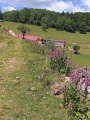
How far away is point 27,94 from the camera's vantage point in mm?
5730

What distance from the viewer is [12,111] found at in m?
4.67

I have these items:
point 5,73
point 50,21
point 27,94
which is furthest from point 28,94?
point 50,21

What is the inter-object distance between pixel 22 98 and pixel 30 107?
614 millimetres

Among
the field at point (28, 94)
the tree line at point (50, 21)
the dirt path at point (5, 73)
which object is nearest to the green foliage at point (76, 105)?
the field at point (28, 94)

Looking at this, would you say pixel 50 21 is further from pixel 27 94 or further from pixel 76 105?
pixel 76 105

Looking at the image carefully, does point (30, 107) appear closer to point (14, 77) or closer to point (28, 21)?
point (14, 77)

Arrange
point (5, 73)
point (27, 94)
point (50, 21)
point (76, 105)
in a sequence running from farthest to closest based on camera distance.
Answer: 1. point (50, 21)
2. point (5, 73)
3. point (27, 94)
4. point (76, 105)

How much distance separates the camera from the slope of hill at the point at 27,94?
4.61 metres

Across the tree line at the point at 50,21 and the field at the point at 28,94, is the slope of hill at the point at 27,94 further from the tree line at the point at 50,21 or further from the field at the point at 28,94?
the tree line at the point at 50,21

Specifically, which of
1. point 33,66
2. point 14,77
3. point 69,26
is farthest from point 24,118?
point 69,26

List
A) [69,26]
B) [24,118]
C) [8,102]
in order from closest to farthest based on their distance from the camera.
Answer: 1. [24,118]
2. [8,102]
3. [69,26]

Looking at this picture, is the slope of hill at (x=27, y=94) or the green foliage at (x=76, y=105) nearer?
the green foliage at (x=76, y=105)

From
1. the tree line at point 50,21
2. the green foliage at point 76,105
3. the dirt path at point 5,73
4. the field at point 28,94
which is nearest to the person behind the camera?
the green foliage at point 76,105

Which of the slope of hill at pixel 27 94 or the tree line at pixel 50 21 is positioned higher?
the tree line at pixel 50 21
